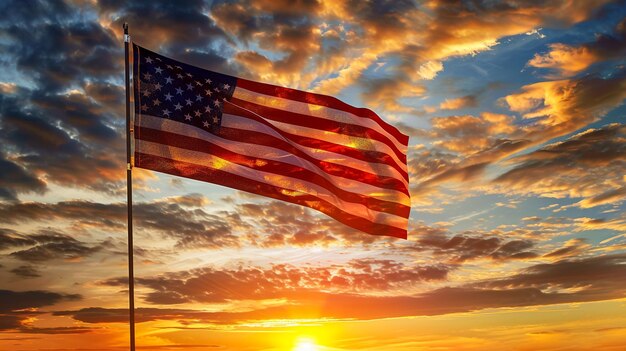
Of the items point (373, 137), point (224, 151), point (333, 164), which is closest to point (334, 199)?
point (333, 164)

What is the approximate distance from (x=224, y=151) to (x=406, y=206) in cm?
604

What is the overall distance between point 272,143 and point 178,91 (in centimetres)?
293

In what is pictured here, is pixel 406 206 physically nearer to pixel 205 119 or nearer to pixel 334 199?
pixel 334 199

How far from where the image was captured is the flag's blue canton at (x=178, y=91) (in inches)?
702

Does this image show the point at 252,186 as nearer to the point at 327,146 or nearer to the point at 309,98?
the point at 327,146

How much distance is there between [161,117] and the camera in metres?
17.9

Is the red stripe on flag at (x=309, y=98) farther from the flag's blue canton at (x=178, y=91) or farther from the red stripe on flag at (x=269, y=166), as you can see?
the red stripe on flag at (x=269, y=166)

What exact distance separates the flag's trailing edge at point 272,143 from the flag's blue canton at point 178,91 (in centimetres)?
3

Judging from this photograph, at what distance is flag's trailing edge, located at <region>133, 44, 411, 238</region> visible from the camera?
17.9 m

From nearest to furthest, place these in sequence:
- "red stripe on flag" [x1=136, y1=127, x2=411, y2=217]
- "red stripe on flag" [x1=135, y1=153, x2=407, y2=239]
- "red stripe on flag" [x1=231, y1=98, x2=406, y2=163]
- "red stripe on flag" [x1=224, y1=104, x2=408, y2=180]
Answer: "red stripe on flag" [x1=135, y1=153, x2=407, y2=239], "red stripe on flag" [x1=136, y1=127, x2=411, y2=217], "red stripe on flag" [x1=224, y1=104, x2=408, y2=180], "red stripe on flag" [x1=231, y1=98, x2=406, y2=163]

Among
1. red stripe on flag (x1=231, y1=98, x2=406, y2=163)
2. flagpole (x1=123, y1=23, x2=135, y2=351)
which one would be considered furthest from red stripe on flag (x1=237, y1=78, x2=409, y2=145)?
flagpole (x1=123, y1=23, x2=135, y2=351)

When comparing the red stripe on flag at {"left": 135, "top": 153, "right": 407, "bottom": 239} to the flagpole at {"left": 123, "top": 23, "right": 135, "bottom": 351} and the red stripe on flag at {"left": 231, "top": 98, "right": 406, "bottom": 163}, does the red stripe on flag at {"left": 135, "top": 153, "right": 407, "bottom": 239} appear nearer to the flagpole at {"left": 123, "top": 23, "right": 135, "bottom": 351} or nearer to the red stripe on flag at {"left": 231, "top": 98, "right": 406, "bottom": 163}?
the flagpole at {"left": 123, "top": 23, "right": 135, "bottom": 351}

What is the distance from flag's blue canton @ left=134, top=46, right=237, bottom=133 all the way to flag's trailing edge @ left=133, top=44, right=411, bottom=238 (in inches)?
1.0

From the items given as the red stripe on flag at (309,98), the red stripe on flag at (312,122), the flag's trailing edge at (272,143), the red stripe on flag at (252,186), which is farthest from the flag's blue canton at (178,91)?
the red stripe on flag at (252,186)
